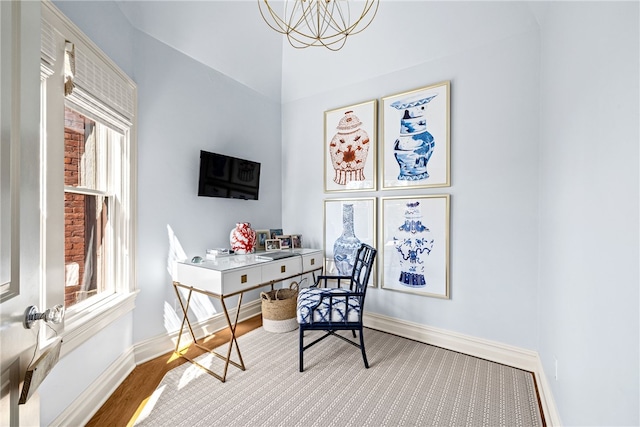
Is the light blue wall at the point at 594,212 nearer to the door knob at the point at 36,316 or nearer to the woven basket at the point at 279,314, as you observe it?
the door knob at the point at 36,316

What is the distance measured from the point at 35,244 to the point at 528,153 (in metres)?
2.76

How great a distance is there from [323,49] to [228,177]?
1616 mm

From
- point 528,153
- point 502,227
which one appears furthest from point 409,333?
point 528,153

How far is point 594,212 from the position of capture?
1.08m

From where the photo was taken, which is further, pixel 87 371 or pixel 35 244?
pixel 87 371

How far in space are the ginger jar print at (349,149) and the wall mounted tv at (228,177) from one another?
861 millimetres

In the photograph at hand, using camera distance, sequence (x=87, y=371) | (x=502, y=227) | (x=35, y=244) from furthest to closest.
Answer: (x=502, y=227), (x=87, y=371), (x=35, y=244)

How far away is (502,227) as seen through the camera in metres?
2.29

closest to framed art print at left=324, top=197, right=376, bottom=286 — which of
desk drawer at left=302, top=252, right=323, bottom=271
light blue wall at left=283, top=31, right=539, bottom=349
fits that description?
desk drawer at left=302, top=252, right=323, bottom=271

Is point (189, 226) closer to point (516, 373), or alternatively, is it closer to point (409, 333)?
point (409, 333)

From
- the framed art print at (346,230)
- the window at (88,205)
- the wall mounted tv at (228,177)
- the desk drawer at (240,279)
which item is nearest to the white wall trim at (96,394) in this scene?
the window at (88,205)

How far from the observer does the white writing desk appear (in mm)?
2082

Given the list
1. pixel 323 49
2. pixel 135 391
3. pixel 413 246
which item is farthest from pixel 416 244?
pixel 135 391

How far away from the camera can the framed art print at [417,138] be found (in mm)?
2514
